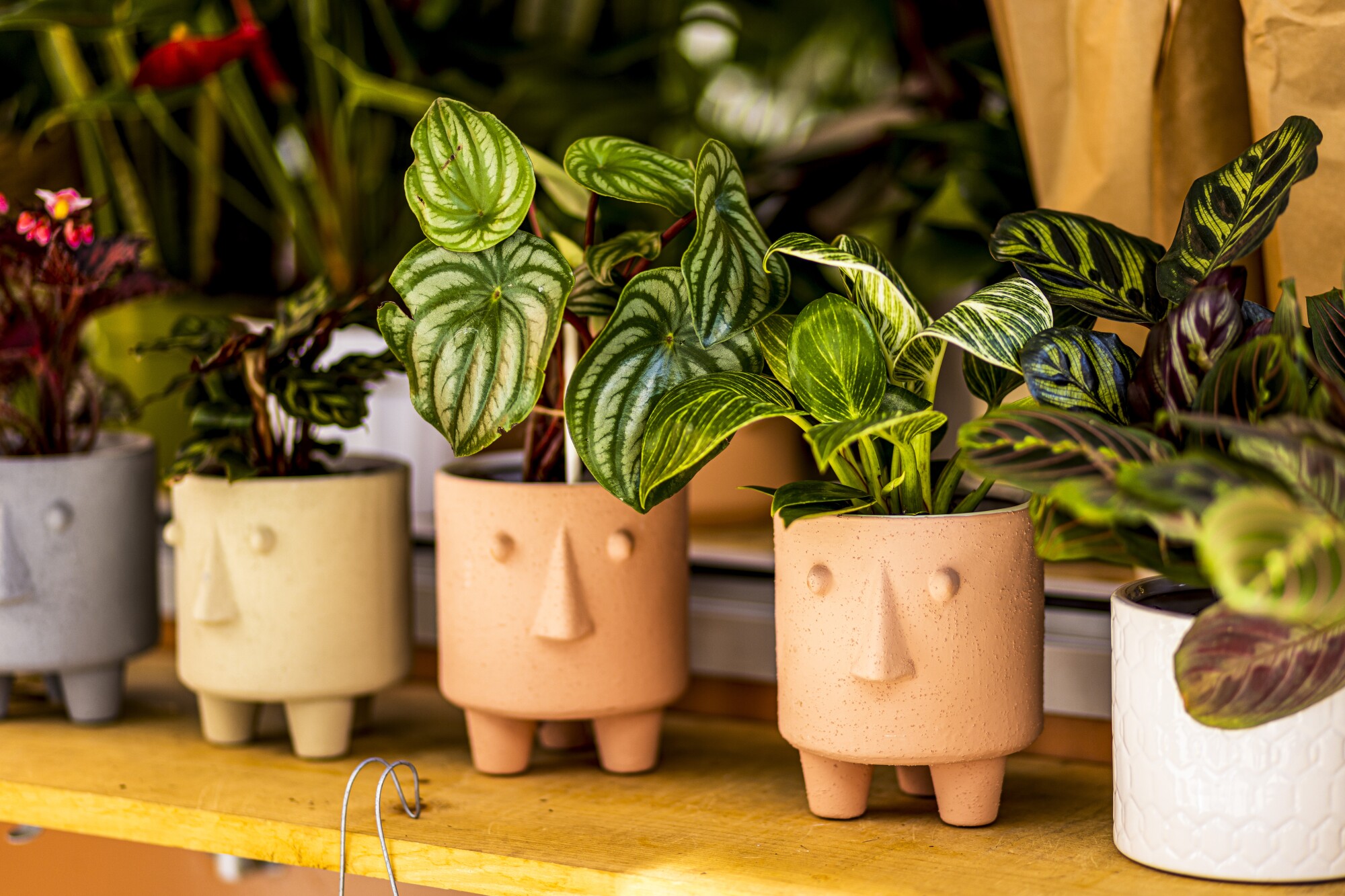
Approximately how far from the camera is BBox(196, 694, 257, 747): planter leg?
33.4 inches

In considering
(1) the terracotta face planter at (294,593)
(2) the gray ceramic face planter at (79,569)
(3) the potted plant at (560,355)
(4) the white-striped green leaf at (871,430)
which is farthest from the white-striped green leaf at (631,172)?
(2) the gray ceramic face planter at (79,569)

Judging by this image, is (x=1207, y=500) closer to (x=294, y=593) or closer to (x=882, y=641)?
(x=882, y=641)

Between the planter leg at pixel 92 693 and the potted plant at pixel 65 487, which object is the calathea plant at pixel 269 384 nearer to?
the potted plant at pixel 65 487

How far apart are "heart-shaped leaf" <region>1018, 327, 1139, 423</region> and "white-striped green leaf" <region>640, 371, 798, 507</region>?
4.3 inches

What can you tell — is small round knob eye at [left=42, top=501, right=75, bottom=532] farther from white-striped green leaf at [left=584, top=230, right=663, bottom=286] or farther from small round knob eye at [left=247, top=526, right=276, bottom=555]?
white-striped green leaf at [left=584, top=230, right=663, bottom=286]

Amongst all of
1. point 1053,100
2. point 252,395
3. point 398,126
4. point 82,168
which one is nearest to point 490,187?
point 252,395

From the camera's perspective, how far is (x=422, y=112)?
0.98 metres

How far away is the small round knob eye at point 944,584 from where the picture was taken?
633mm

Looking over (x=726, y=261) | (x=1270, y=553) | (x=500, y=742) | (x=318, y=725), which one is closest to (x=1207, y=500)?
(x=1270, y=553)

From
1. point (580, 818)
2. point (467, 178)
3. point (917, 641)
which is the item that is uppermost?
point (467, 178)

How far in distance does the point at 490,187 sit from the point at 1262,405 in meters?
0.35

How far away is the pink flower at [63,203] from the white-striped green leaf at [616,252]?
33cm

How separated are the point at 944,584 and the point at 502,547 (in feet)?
0.80

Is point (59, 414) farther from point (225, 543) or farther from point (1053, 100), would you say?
point (1053, 100)
